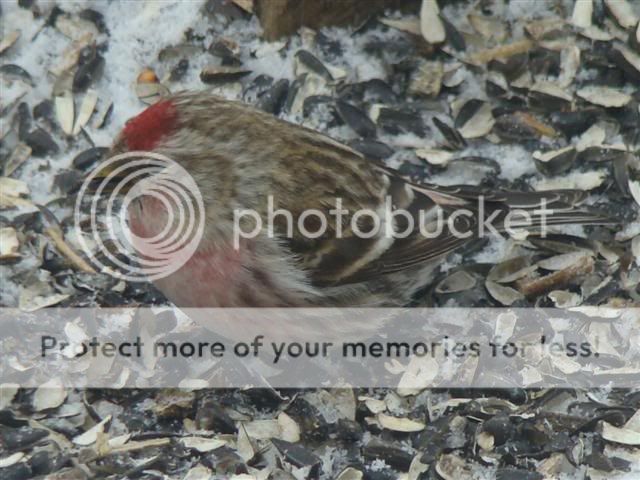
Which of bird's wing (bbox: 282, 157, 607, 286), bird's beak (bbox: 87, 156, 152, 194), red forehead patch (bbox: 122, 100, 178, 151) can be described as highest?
red forehead patch (bbox: 122, 100, 178, 151)

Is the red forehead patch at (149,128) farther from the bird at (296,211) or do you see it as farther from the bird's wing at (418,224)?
the bird's wing at (418,224)

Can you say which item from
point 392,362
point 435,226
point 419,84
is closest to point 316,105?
point 419,84
